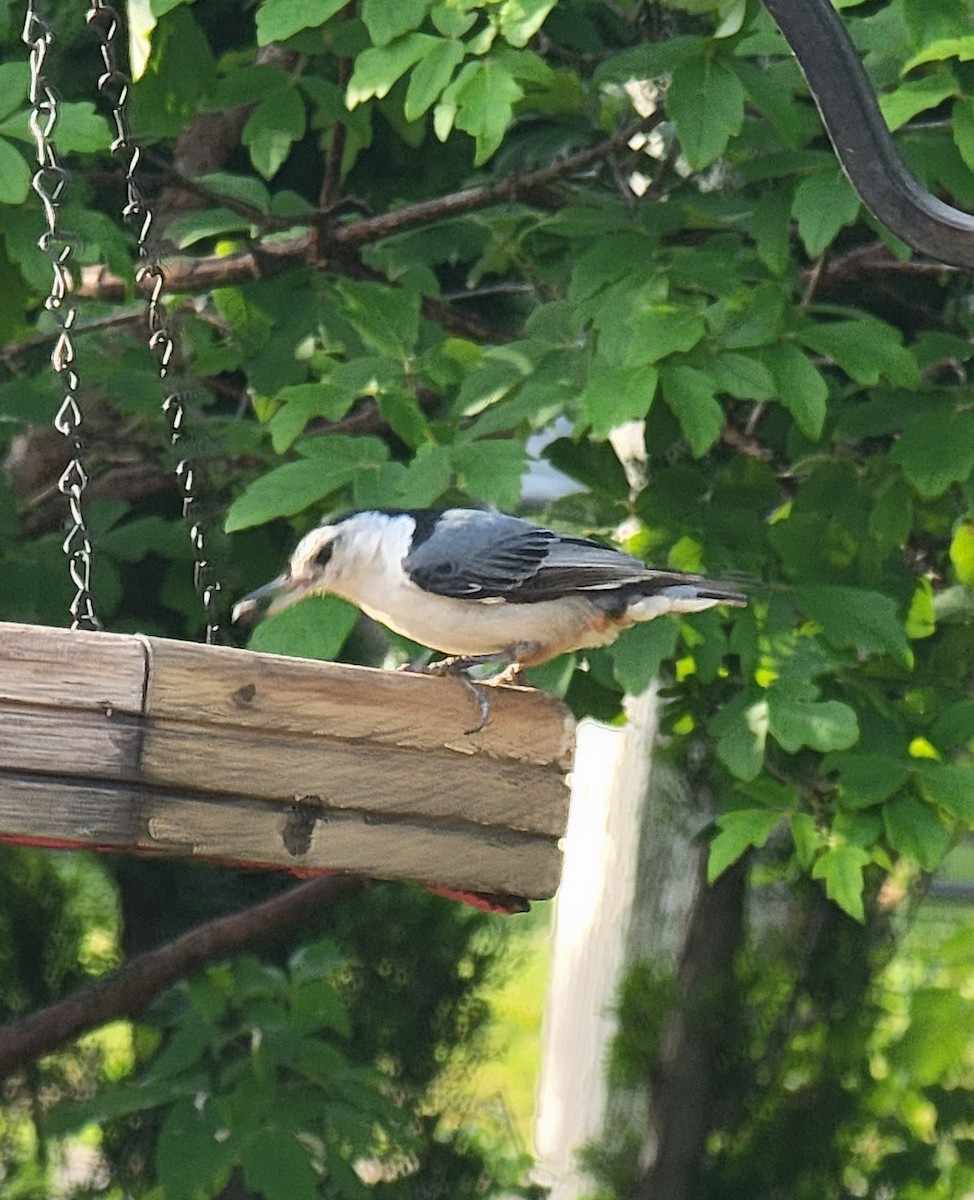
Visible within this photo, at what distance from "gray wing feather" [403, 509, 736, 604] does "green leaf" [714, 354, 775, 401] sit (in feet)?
1.09

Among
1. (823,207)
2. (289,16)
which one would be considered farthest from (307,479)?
(823,207)

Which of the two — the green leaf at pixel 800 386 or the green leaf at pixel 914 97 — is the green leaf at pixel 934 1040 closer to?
the green leaf at pixel 800 386

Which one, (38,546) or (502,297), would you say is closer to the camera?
(38,546)

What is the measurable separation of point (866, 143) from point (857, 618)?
49.3 inches

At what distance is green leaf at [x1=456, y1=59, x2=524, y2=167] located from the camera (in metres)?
2.74

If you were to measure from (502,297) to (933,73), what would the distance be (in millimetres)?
1957

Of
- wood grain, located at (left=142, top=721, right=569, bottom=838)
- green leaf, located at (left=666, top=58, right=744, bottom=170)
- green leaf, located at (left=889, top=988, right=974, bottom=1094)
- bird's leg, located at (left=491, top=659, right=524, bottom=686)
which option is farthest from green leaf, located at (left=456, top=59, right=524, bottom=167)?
green leaf, located at (left=889, top=988, right=974, bottom=1094)

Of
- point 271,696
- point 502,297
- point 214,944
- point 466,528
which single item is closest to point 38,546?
point 214,944

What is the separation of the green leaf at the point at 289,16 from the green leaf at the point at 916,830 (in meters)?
1.52

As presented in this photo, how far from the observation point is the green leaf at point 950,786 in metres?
2.90

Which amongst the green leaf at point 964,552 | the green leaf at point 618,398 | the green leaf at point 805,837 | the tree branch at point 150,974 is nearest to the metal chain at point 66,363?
the green leaf at point 618,398

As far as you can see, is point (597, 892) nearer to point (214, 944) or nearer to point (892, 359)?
point (214, 944)

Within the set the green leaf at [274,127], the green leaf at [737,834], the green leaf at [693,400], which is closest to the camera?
the green leaf at [693,400]

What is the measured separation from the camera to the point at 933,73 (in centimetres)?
284
